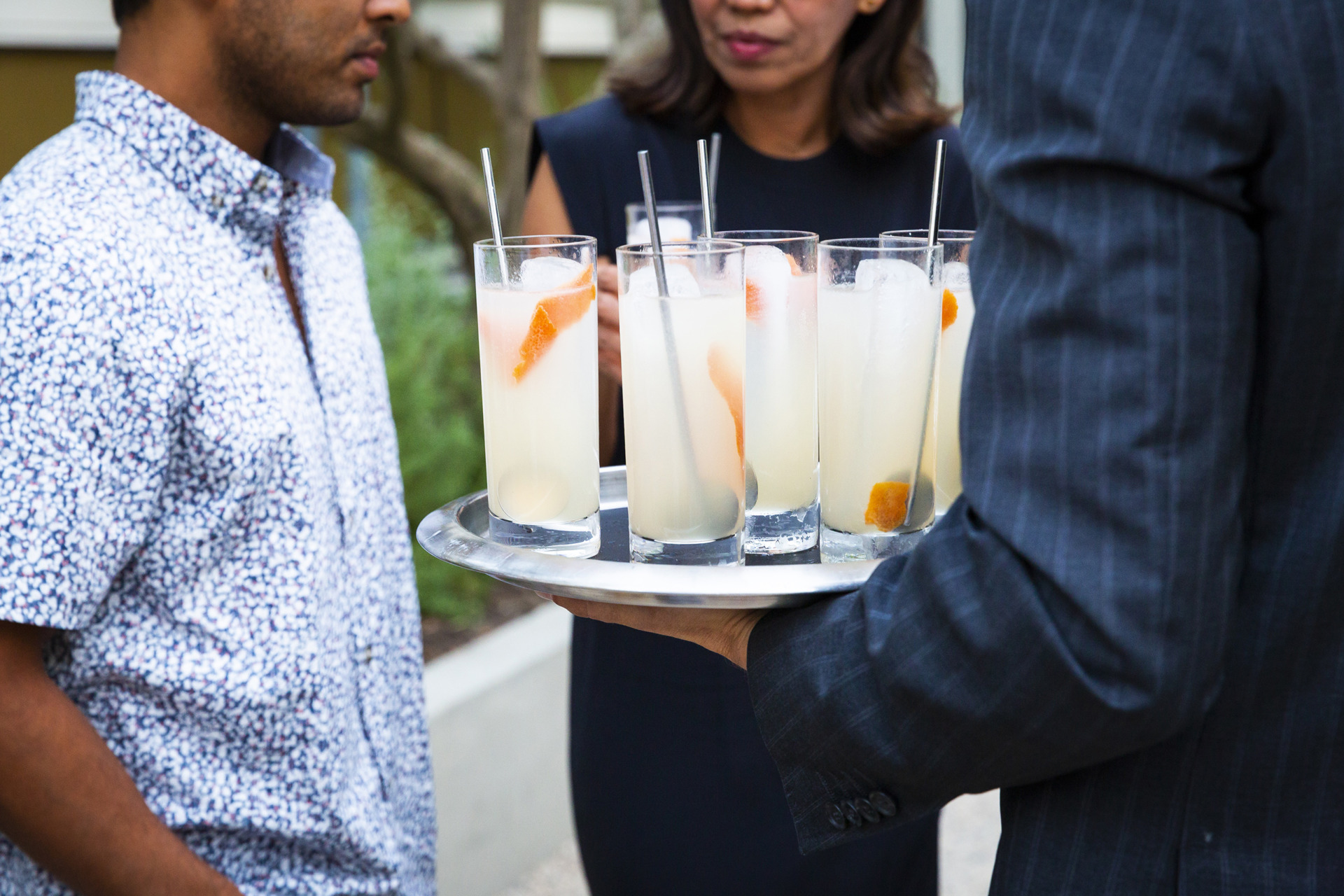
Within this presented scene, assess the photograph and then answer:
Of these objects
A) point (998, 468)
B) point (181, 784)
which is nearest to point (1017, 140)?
point (998, 468)

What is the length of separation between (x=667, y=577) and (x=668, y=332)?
219 mm

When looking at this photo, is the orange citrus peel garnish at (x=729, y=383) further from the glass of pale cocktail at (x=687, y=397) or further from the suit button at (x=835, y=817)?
the suit button at (x=835, y=817)

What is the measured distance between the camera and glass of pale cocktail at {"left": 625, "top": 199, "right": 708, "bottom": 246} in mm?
1702

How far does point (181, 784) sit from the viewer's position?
1.42 metres

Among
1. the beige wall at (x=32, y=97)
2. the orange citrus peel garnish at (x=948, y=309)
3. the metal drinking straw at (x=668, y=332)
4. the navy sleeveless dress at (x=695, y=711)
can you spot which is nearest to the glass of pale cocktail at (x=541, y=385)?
the metal drinking straw at (x=668, y=332)

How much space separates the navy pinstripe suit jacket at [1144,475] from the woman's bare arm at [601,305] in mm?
554

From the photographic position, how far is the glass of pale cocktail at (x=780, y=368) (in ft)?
3.74

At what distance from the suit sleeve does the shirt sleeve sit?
88 centimetres

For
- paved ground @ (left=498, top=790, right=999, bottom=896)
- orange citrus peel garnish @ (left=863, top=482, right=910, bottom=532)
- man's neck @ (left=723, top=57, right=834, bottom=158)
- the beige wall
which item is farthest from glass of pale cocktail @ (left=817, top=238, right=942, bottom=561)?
the beige wall

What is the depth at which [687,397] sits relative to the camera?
1.07 metres

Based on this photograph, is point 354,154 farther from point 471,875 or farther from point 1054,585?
point 1054,585

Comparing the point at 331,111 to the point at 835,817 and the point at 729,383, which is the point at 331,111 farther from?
the point at 835,817

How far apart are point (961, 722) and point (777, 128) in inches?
56.2

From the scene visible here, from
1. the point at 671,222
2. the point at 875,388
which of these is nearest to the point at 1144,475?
the point at 875,388
